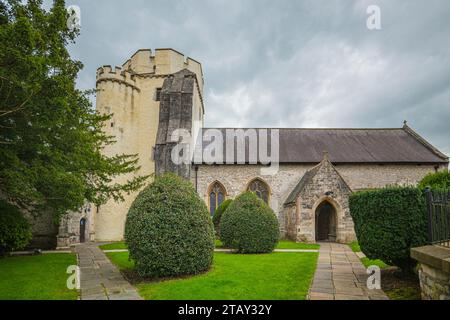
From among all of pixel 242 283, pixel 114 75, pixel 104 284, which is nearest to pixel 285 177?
pixel 242 283

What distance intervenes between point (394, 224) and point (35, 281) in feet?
29.6

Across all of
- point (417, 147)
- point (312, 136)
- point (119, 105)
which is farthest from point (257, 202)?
point (417, 147)

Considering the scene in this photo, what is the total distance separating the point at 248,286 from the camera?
6.84m

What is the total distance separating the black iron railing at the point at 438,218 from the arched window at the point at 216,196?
1598cm

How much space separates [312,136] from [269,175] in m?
6.01

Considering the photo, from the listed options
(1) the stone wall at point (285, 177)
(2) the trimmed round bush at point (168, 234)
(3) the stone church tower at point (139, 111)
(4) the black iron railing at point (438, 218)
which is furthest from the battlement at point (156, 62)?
(4) the black iron railing at point (438, 218)

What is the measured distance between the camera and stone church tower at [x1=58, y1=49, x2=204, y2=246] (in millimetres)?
19109

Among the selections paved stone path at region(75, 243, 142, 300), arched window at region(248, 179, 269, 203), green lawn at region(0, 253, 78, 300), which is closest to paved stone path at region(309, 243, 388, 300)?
paved stone path at region(75, 243, 142, 300)

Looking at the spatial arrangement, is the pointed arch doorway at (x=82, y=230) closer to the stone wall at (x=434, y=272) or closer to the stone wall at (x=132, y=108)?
the stone wall at (x=132, y=108)

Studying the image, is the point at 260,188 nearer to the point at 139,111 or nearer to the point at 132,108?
the point at 139,111

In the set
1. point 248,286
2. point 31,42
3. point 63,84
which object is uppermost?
point 31,42

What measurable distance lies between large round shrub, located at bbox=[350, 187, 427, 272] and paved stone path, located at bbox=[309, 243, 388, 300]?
0.92 meters
